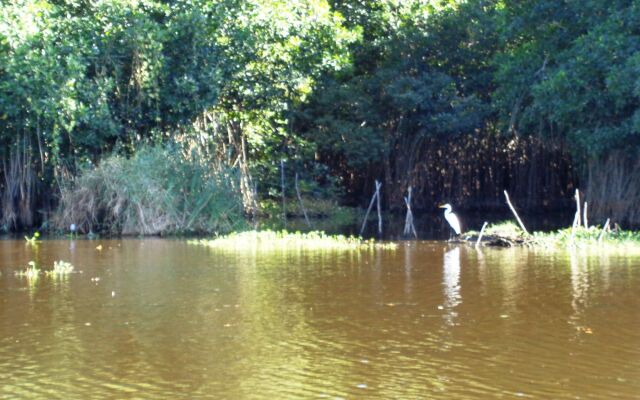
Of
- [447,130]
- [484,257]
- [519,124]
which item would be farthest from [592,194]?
[484,257]

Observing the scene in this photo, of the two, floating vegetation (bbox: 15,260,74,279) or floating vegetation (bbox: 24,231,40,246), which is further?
floating vegetation (bbox: 24,231,40,246)

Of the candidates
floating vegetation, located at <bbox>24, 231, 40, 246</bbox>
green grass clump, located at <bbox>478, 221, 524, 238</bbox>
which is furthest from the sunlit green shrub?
green grass clump, located at <bbox>478, 221, 524, 238</bbox>

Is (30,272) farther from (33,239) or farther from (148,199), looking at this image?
(148,199)

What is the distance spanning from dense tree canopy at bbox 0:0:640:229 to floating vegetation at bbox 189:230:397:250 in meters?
3.96

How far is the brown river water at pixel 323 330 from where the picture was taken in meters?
7.71

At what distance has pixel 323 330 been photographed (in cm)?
968

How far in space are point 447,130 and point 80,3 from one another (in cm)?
1044

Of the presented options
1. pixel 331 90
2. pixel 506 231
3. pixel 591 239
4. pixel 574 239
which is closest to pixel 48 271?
pixel 506 231

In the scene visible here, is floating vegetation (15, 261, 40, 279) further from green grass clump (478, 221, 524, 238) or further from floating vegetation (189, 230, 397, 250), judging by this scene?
green grass clump (478, 221, 524, 238)

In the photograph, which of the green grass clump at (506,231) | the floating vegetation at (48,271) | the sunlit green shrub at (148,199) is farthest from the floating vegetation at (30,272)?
the green grass clump at (506,231)

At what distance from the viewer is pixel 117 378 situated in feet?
25.9

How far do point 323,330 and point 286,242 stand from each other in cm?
851

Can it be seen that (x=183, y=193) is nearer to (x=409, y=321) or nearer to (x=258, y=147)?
(x=258, y=147)

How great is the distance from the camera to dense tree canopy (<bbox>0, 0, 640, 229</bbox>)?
20.4m
